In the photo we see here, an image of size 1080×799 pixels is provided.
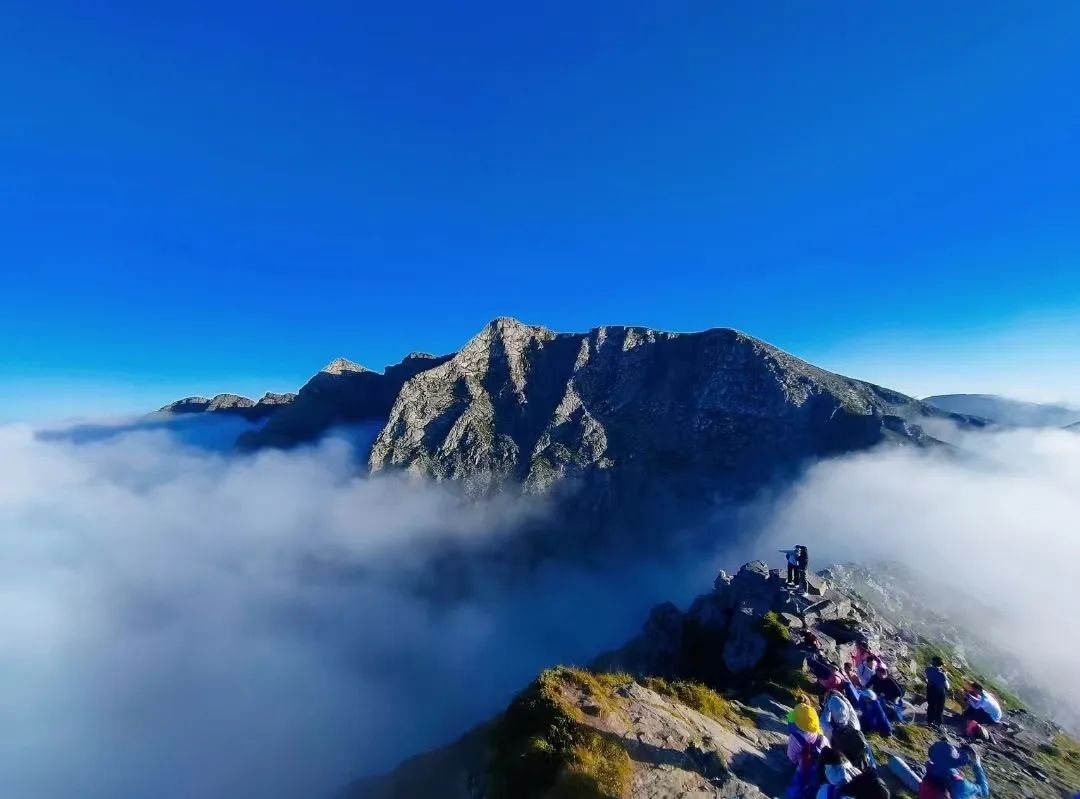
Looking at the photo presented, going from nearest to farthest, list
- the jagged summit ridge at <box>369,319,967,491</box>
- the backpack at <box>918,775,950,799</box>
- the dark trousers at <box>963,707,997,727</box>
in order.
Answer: the backpack at <box>918,775,950,799</box>
the dark trousers at <box>963,707,997,727</box>
the jagged summit ridge at <box>369,319,967,491</box>

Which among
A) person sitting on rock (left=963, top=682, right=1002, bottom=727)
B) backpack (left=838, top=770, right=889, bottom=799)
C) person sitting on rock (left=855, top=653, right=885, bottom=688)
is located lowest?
person sitting on rock (left=963, top=682, right=1002, bottom=727)

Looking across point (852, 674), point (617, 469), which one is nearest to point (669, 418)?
point (617, 469)

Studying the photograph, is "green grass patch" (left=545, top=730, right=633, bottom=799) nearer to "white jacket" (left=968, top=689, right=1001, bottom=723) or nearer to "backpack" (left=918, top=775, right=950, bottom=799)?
"backpack" (left=918, top=775, right=950, bottom=799)

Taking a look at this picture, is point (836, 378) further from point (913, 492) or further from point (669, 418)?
point (669, 418)

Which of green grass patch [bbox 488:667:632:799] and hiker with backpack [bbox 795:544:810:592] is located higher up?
green grass patch [bbox 488:667:632:799]

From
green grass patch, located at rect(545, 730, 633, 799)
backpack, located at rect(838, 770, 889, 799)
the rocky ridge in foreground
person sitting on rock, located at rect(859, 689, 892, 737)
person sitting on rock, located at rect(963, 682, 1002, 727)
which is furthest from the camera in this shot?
person sitting on rock, located at rect(963, 682, 1002, 727)

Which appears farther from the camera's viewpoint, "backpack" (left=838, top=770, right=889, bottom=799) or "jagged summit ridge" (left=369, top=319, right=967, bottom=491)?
"jagged summit ridge" (left=369, top=319, right=967, bottom=491)

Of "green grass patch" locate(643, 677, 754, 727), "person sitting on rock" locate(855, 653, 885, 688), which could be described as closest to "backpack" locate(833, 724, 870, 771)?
"green grass patch" locate(643, 677, 754, 727)
